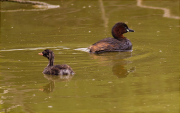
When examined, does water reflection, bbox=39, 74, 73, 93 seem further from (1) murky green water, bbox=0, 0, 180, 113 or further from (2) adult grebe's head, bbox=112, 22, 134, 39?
(2) adult grebe's head, bbox=112, 22, 134, 39

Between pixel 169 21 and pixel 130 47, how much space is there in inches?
203

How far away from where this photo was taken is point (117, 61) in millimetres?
10547

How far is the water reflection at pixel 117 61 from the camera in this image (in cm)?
937

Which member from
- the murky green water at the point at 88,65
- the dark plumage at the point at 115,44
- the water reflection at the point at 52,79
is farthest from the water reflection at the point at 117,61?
the water reflection at the point at 52,79

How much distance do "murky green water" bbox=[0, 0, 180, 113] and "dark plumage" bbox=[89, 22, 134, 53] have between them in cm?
31

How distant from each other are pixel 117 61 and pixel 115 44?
183 cm

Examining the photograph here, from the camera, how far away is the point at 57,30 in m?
15.7

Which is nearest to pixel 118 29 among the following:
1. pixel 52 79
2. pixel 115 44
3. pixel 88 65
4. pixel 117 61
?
pixel 115 44

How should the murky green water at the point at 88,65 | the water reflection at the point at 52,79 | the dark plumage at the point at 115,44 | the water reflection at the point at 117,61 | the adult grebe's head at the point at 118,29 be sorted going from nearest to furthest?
1. the murky green water at the point at 88,65
2. the water reflection at the point at 52,79
3. the water reflection at the point at 117,61
4. the dark plumage at the point at 115,44
5. the adult grebe's head at the point at 118,29

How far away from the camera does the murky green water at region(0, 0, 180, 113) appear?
714cm

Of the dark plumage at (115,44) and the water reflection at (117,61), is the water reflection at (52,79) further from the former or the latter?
the dark plumage at (115,44)

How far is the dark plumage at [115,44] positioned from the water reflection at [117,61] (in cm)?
26

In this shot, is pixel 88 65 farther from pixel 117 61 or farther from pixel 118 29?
pixel 118 29

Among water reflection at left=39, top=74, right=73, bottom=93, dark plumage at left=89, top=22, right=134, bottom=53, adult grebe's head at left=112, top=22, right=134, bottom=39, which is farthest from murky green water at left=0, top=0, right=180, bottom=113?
adult grebe's head at left=112, top=22, right=134, bottom=39
